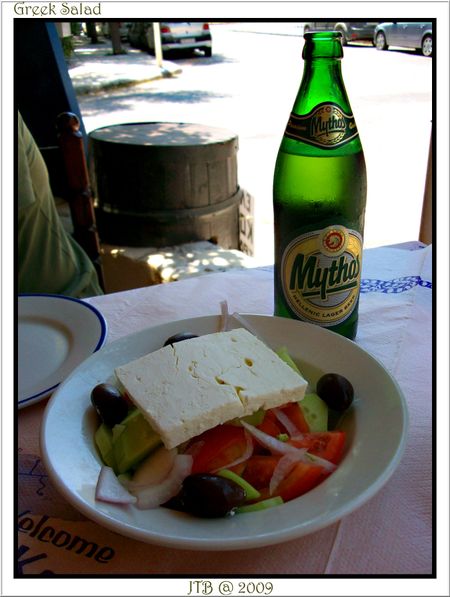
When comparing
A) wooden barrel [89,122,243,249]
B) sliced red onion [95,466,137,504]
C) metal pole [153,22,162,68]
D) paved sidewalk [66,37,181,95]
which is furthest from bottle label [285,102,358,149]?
metal pole [153,22,162,68]

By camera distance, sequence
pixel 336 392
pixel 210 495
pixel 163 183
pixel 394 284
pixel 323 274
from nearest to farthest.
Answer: pixel 210 495 < pixel 336 392 < pixel 323 274 < pixel 394 284 < pixel 163 183

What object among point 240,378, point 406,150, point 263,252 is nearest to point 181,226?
point 263,252

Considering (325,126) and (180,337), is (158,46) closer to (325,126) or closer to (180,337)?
(325,126)

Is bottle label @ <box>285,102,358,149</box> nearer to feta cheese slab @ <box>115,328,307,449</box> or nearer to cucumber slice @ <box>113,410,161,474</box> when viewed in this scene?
feta cheese slab @ <box>115,328,307,449</box>

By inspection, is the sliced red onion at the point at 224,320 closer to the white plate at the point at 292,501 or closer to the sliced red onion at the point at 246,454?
the white plate at the point at 292,501

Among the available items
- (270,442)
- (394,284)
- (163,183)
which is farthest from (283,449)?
(163,183)

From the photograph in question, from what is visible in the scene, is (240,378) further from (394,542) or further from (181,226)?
(181,226)
